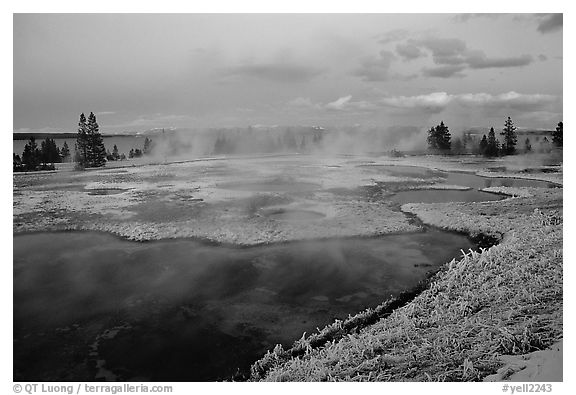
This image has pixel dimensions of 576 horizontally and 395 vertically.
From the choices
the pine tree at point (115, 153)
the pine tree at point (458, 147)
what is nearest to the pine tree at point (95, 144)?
the pine tree at point (115, 153)

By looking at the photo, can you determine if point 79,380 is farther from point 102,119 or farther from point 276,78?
point 276,78

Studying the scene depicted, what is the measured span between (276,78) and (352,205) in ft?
8.00

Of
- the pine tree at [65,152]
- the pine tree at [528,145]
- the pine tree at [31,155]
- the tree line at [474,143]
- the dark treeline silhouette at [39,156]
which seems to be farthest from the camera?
the tree line at [474,143]

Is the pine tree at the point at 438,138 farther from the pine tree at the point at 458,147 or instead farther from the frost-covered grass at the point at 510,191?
the frost-covered grass at the point at 510,191

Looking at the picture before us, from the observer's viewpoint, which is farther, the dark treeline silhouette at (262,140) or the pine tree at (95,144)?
the dark treeline silhouette at (262,140)

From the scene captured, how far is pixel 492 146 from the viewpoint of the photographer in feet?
24.5

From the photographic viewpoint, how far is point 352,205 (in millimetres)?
7172

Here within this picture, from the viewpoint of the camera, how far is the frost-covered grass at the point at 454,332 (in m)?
4.91

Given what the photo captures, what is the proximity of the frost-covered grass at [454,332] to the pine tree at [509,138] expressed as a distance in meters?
1.68

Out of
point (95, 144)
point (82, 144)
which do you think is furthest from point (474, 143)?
point (82, 144)

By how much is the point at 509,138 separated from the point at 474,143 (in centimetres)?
58

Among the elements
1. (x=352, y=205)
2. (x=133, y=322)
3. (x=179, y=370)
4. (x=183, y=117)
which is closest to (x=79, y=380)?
(x=133, y=322)
